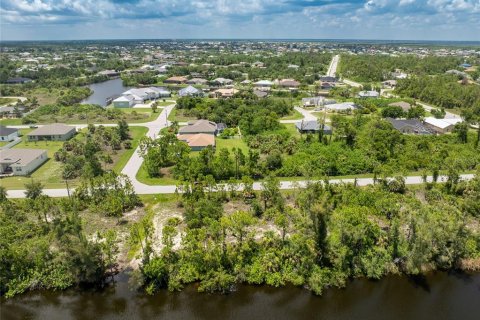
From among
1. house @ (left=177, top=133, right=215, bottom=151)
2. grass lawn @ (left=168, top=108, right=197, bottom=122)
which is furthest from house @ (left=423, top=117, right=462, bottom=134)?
grass lawn @ (left=168, top=108, right=197, bottom=122)

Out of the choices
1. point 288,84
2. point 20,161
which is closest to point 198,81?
point 288,84

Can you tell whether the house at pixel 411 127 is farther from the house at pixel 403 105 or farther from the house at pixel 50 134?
the house at pixel 50 134

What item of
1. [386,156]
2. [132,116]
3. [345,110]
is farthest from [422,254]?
[132,116]

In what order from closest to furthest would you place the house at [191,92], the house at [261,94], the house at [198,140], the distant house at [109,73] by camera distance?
the house at [198,140] → the house at [261,94] → the house at [191,92] → the distant house at [109,73]

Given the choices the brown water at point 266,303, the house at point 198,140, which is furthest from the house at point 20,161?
the brown water at point 266,303

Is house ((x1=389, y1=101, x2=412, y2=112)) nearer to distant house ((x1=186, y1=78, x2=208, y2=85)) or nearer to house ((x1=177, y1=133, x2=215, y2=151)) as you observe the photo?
house ((x1=177, y1=133, x2=215, y2=151))

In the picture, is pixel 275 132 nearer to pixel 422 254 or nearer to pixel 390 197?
pixel 390 197
